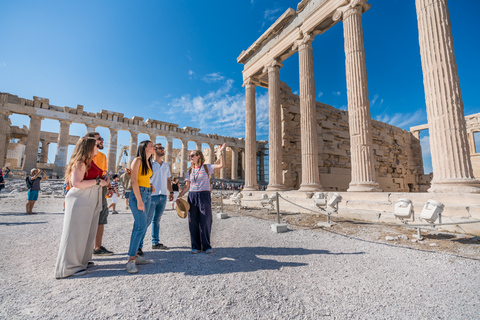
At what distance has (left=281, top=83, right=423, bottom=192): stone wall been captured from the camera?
516 inches

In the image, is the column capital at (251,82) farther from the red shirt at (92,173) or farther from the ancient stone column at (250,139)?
the red shirt at (92,173)

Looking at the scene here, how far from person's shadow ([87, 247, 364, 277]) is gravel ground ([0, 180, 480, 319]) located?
13 millimetres

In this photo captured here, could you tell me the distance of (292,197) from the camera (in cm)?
899

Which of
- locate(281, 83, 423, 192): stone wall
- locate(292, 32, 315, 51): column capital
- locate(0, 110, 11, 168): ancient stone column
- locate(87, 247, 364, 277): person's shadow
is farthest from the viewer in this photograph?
locate(0, 110, 11, 168): ancient stone column

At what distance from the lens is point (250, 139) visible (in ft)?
42.3

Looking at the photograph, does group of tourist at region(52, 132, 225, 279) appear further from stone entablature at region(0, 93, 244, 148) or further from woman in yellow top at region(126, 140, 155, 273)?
stone entablature at region(0, 93, 244, 148)

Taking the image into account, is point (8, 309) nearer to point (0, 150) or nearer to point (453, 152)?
point (453, 152)

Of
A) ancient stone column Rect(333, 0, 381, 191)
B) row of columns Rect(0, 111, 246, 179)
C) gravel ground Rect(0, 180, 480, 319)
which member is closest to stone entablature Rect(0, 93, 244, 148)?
row of columns Rect(0, 111, 246, 179)

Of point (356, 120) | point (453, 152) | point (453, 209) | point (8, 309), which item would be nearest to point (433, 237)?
point (453, 209)

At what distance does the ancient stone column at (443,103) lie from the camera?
5.33 metres

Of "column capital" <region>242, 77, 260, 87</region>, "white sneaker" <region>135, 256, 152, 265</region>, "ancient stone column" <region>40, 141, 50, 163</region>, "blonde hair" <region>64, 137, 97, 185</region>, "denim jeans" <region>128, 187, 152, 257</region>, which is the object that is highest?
"column capital" <region>242, 77, 260, 87</region>

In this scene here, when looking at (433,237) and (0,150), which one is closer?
(433,237)

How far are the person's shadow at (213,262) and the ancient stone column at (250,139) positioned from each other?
8.80m

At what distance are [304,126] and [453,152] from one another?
4.92m
